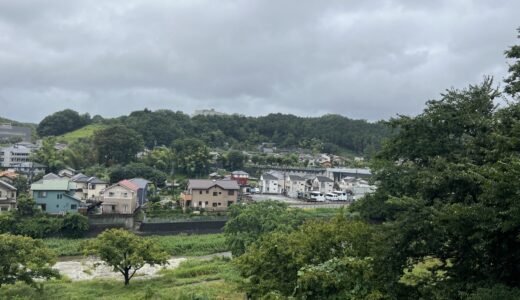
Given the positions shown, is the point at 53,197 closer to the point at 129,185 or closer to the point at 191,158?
the point at 129,185

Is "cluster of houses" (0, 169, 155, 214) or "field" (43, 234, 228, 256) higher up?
"cluster of houses" (0, 169, 155, 214)

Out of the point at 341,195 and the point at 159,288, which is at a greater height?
the point at 341,195

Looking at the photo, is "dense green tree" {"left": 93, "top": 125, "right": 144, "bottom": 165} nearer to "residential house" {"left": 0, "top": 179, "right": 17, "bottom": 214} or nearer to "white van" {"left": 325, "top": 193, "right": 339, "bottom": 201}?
"residential house" {"left": 0, "top": 179, "right": 17, "bottom": 214}

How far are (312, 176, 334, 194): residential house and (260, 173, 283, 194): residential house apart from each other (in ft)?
19.2

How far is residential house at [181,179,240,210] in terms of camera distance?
4566cm

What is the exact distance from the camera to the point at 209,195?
151 ft

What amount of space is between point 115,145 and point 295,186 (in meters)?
28.6

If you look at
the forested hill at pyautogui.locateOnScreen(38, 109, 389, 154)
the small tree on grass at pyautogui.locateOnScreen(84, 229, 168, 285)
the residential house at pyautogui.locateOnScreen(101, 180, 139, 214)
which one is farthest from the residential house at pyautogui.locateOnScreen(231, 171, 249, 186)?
the small tree on grass at pyautogui.locateOnScreen(84, 229, 168, 285)

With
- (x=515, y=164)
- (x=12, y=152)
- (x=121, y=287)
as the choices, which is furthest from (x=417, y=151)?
(x=12, y=152)

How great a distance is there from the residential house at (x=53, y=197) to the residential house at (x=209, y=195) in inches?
475

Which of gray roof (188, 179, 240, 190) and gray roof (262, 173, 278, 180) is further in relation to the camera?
gray roof (262, 173, 278, 180)

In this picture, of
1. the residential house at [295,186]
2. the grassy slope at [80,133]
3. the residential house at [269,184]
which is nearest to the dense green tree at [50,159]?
the grassy slope at [80,133]

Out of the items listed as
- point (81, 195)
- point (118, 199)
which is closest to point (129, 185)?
point (118, 199)

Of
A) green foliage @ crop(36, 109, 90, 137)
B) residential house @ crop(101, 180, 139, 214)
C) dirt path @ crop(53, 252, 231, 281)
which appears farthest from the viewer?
green foliage @ crop(36, 109, 90, 137)
